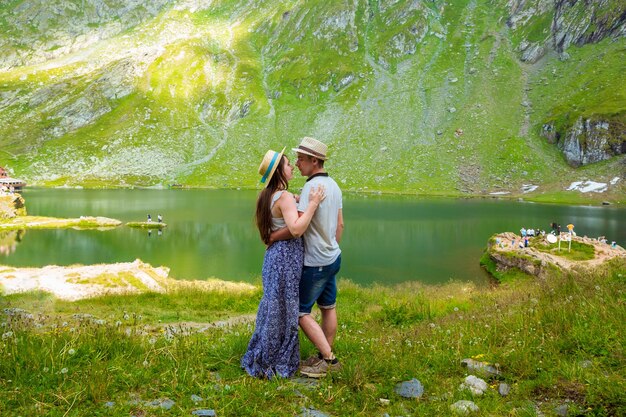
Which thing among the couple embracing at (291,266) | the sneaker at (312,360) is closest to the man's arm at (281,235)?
the couple embracing at (291,266)

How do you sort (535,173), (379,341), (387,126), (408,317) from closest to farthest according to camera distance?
(379,341)
(408,317)
(535,173)
(387,126)

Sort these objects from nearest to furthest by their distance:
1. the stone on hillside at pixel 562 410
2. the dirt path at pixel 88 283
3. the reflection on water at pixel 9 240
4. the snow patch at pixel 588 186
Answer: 1. the stone on hillside at pixel 562 410
2. the dirt path at pixel 88 283
3. the reflection on water at pixel 9 240
4. the snow patch at pixel 588 186

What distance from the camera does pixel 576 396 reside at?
16.2 ft

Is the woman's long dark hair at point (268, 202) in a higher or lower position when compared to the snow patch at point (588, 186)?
higher

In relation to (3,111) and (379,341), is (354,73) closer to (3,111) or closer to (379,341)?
(3,111)

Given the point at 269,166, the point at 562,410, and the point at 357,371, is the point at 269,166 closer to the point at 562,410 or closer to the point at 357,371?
the point at 357,371

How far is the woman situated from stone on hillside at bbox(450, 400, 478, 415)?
240 centimetres

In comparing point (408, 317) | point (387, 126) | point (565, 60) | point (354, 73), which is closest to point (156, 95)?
point (354, 73)

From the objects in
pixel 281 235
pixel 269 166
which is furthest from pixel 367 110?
pixel 281 235

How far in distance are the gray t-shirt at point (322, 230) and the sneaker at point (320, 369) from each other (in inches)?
58.3

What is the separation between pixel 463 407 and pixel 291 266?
2.93 m

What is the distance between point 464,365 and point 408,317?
21.7ft

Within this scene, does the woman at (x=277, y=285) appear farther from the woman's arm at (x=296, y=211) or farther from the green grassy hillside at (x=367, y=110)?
the green grassy hillside at (x=367, y=110)

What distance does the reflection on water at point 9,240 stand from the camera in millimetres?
44741
